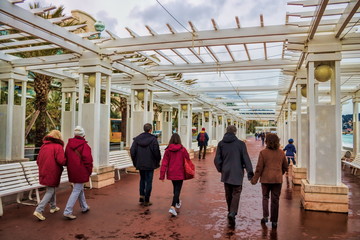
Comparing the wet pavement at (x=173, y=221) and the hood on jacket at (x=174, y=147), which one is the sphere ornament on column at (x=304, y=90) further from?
the hood on jacket at (x=174, y=147)

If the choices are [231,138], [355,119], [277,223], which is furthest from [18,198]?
[355,119]

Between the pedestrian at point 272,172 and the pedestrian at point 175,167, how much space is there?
1.25 metres

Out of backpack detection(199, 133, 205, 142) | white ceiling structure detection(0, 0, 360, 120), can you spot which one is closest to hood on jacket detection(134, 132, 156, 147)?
white ceiling structure detection(0, 0, 360, 120)

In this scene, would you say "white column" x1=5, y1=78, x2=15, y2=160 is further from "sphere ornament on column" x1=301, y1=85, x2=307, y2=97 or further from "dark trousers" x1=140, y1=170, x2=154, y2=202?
"sphere ornament on column" x1=301, y1=85, x2=307, y2=97

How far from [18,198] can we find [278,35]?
637cm

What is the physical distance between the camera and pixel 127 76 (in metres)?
11.1

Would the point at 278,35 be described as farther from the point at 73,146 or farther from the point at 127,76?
the point at 127,76

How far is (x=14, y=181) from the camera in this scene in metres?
5.59

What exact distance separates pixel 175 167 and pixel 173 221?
89cm

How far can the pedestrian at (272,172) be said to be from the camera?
4617 millimetres

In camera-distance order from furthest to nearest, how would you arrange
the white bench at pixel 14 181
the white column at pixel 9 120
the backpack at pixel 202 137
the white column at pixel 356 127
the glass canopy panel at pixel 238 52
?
the backpack at pixel 202 137
the white column at pixel 356 127
the white column at pixel 9 120
the glass canopy panel at pixel 238 52
the white bench at pixel 14 181

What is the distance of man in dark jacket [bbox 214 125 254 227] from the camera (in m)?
4.75

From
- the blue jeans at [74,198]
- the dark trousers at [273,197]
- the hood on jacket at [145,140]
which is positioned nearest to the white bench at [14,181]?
the blue jeans at [74,198]

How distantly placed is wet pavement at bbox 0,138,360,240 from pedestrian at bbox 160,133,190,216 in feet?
1.12
